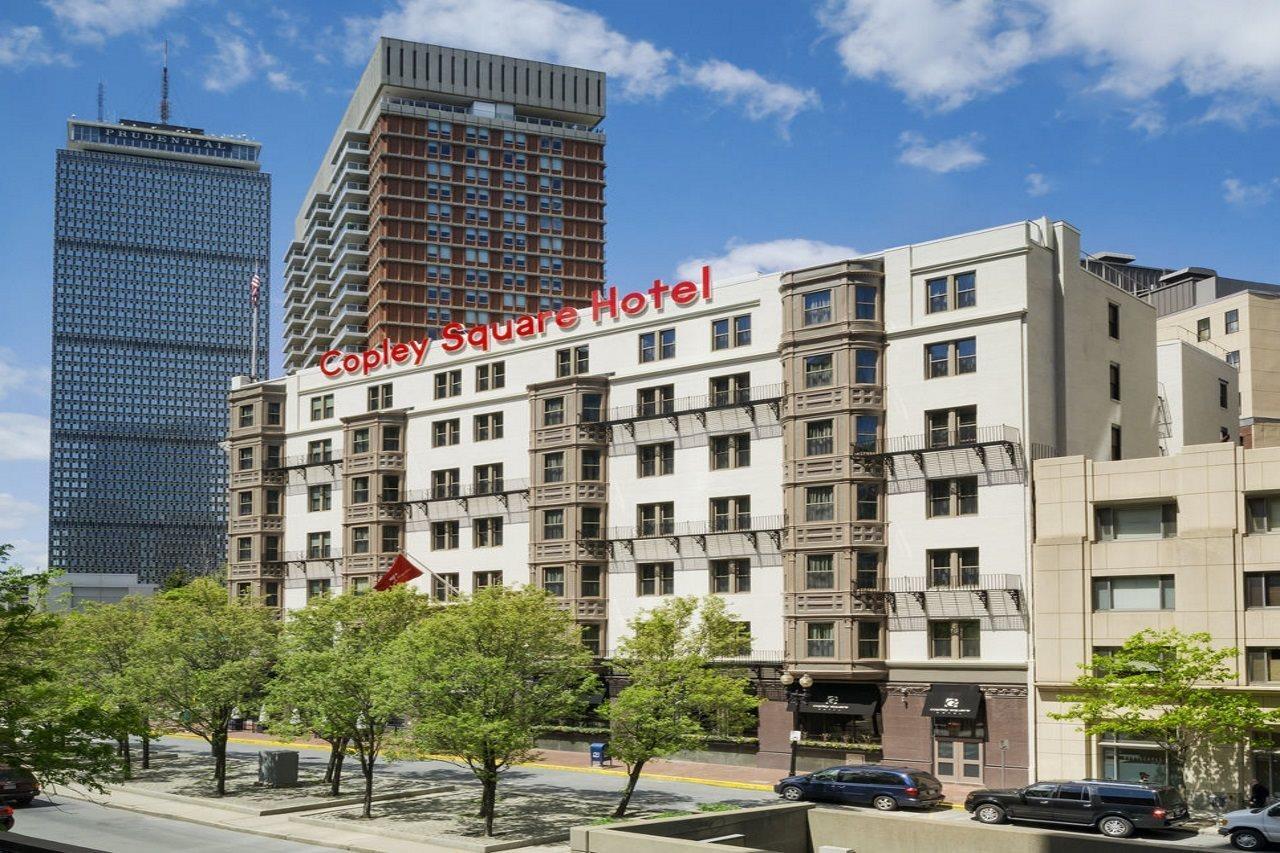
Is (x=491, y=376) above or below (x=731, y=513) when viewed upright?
above

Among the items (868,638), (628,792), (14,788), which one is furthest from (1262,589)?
(14,788)

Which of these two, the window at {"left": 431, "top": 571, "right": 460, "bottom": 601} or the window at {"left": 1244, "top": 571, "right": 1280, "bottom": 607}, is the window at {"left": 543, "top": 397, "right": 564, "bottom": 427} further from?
the window at {"left": 1244, "top": 571, "right": 1280, "bottom": 607}

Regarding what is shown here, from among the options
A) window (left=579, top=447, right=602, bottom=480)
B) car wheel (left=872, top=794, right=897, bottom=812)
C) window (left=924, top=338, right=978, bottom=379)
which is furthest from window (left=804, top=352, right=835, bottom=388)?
car wheel (left=872, top=794, right=897, bottom=812)

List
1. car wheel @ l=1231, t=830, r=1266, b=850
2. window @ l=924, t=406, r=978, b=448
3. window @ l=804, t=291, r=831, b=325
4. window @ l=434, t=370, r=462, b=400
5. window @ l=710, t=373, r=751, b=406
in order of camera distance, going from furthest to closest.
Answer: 1. window @ l=434, t=370, r=462, b=400
2. window @ l=710, t=373, r=751, b=406
3. window @ l=804, t=291, r=831, b=325
4. window @ l=924, t=406, r=978, b=448
5. car wheel @ l=1231, t=830, r=1266, b=850

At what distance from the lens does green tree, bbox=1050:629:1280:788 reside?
4716cm

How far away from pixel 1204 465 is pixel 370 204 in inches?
4454

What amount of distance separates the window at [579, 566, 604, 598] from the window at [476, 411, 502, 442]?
11359 mm

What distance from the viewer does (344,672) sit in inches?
1933

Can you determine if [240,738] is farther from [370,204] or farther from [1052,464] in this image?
[370,204]

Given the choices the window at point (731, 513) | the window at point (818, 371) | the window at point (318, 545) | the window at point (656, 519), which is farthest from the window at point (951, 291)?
the window at point (318, 545)

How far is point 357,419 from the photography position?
86812mm

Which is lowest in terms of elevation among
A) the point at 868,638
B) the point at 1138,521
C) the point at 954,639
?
the point at 868,638

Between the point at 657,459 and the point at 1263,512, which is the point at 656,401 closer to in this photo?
the point at 657,459

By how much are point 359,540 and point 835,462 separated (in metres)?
36.2
